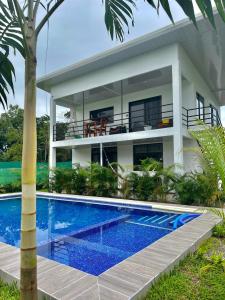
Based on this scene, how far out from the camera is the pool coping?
294 cm

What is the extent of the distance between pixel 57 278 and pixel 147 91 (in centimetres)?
1294

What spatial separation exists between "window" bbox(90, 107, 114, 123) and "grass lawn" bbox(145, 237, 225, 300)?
1234cm

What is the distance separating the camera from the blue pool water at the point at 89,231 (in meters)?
5.28

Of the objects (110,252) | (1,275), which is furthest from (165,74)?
(1,275)

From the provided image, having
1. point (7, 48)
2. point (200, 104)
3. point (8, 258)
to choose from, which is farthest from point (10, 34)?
point (200, 104)

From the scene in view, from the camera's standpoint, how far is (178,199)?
10.1 meters

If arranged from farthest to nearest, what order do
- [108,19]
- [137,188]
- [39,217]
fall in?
1. [137,188]
2. [39,217]
3. [108,19]

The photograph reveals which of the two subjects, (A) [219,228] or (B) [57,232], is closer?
(A) [219,228]

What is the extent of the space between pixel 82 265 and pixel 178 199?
619 cm

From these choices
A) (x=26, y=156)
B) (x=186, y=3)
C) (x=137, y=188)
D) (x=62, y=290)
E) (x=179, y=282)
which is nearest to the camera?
(x=186, y=3)

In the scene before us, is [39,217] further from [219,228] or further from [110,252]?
[219,228]

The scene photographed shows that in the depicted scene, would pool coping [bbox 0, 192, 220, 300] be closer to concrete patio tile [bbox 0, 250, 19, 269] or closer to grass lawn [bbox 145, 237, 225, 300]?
concrete patio tile [bbox 0, 250, 19, 269]

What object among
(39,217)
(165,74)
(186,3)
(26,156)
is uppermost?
(165,74)

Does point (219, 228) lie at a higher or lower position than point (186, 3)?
lower
